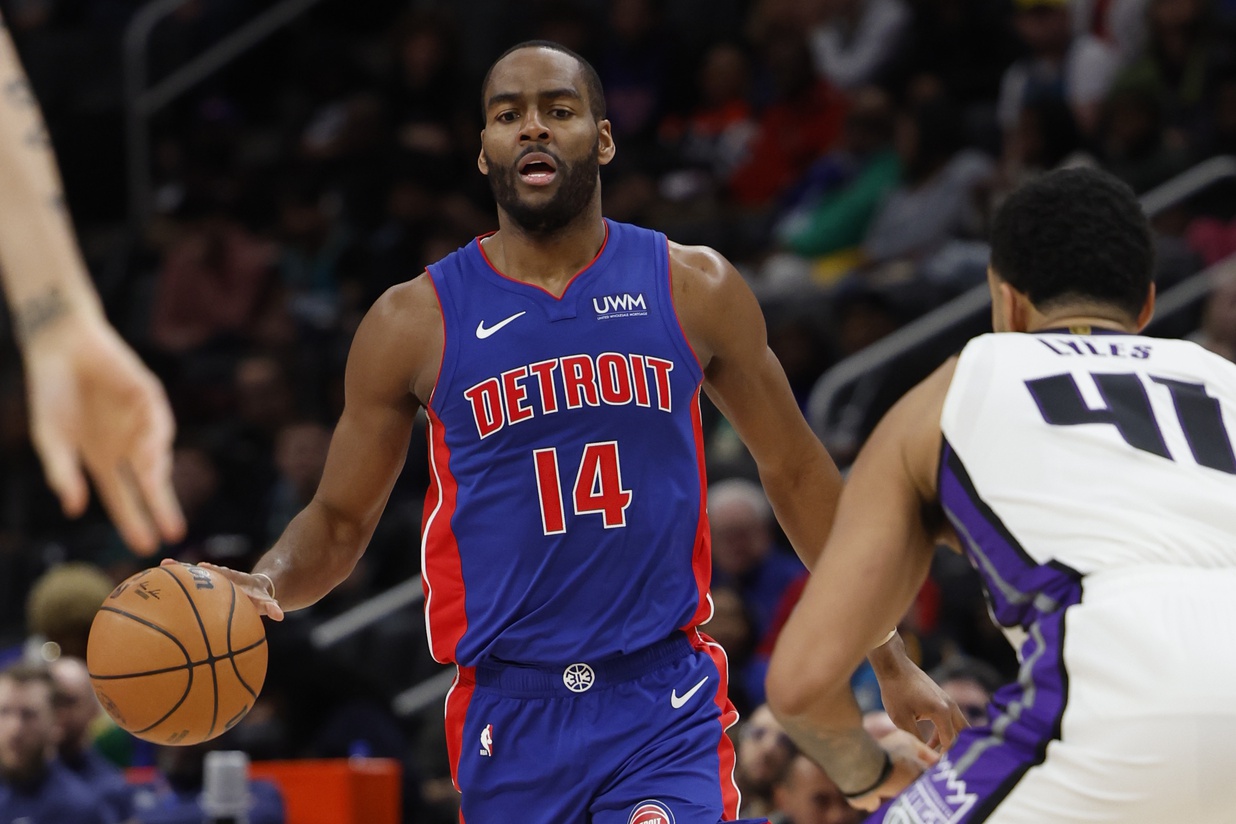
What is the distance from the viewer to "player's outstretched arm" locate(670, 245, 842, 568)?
14.3ft

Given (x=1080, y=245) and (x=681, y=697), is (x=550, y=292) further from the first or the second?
(x=1080, y=245)

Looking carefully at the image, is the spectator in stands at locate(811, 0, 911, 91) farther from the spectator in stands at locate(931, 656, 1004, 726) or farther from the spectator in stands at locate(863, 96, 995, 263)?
the spectator in stands at locate(931, 656, 1004, 726)

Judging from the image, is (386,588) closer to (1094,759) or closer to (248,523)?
(248,523)

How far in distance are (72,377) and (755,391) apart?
5.24ft

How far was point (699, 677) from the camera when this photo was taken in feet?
13.8

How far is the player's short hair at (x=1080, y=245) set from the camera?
10.5ft

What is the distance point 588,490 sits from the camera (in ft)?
13.6

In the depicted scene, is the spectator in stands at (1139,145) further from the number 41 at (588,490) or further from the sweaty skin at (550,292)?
the number 41 at (588,490)

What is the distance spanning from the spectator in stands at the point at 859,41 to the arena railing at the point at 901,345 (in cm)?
245

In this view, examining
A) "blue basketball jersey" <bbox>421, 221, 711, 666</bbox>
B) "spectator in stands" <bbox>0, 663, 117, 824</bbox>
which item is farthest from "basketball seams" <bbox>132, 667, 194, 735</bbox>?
"spectator in stands" <bbox>0, 663, 117, 824</bbox>

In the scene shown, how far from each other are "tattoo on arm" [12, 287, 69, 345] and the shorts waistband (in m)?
1.29

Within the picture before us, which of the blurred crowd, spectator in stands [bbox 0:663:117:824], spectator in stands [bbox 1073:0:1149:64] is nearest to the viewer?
spectator in stands [bbox 0:663:117:824]

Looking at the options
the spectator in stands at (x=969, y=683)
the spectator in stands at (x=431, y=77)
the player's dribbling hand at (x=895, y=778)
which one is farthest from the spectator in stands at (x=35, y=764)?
the spectator in stands at (x=431, y=77)

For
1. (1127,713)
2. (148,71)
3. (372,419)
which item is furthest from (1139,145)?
(148,71)
